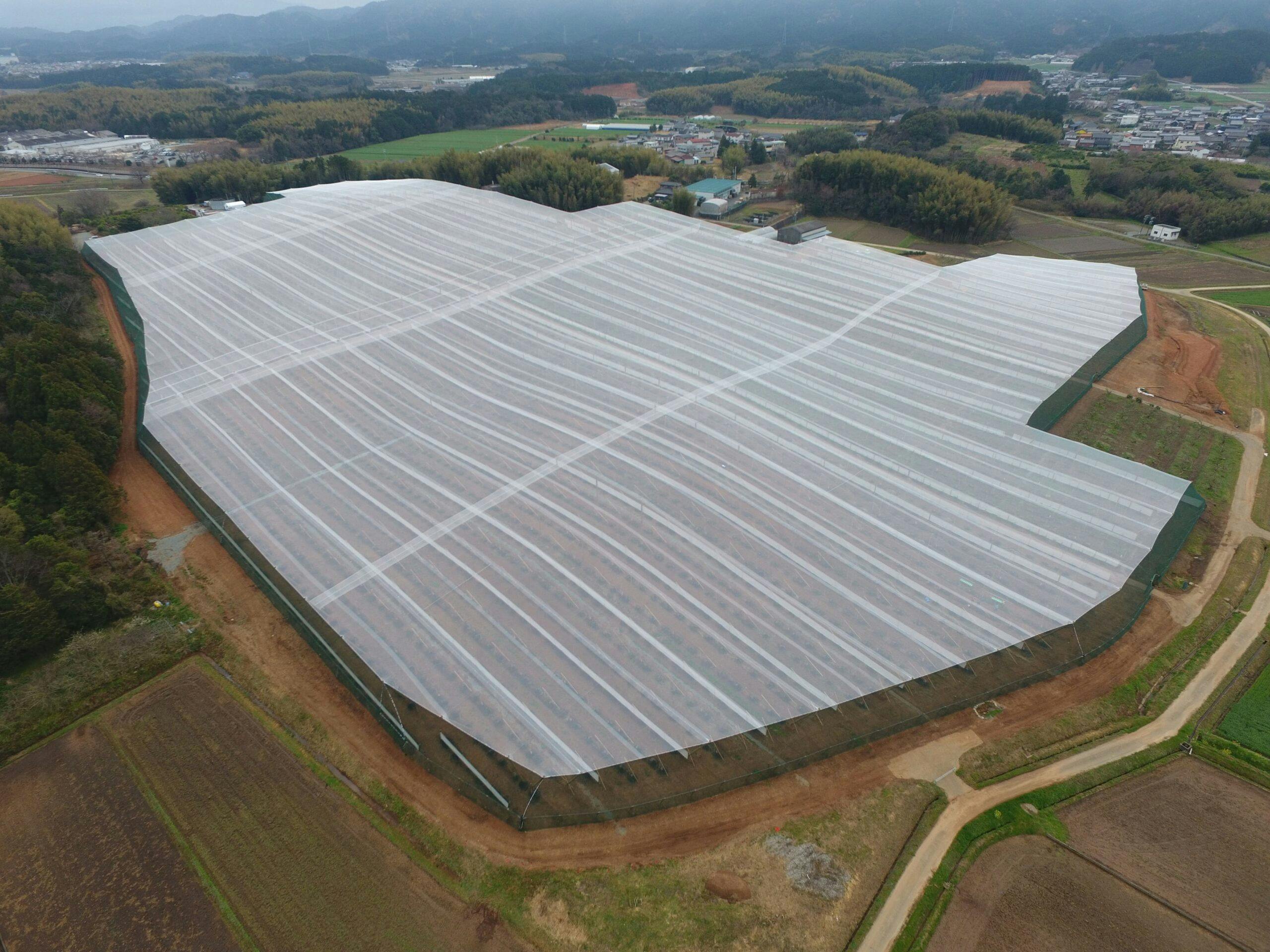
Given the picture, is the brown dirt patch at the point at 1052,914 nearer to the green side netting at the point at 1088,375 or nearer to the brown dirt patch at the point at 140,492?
the green side netting at the point at 1088,375

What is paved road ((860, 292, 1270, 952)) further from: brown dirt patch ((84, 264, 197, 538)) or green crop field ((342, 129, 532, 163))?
green crop field ((342, 129, 532, 163))

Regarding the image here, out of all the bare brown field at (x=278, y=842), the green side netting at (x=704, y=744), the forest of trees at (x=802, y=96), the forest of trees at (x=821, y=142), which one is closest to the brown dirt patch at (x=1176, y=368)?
the green side netting at (x=704, y=744)

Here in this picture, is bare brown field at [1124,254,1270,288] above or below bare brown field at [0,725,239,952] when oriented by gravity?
below

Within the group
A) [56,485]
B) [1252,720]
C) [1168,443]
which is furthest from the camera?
[1168,443]

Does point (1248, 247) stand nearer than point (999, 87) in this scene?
Yes

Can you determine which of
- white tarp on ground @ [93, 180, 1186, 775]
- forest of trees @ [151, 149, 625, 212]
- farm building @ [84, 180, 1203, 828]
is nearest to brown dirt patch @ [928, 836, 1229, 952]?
farm building @ [84, 180, 1203, 828]

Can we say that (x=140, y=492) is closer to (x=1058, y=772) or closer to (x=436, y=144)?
(x=1058, y=772)

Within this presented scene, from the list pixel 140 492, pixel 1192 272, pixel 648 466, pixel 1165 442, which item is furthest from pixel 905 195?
pixel 140 492
